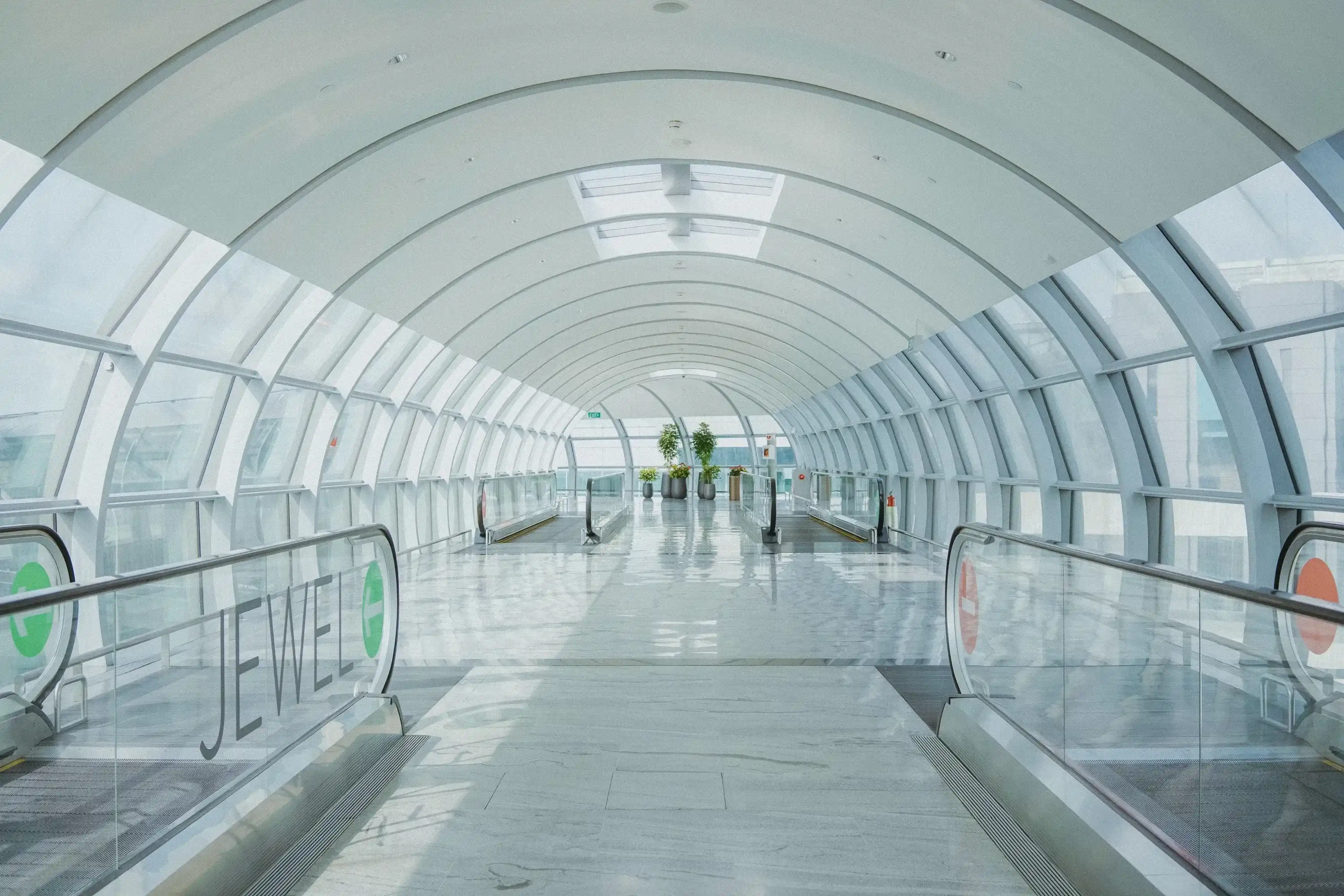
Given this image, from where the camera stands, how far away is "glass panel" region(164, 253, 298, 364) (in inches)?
558

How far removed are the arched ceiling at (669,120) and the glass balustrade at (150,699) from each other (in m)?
4.44

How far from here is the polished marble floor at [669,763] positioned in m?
4.33

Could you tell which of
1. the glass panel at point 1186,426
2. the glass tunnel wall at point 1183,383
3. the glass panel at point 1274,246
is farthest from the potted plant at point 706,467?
the glass panel at point 1274,246

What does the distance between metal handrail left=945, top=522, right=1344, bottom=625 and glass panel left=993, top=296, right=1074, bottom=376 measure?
1056cm

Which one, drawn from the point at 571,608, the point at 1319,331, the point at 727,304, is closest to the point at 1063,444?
the point at 1319,331

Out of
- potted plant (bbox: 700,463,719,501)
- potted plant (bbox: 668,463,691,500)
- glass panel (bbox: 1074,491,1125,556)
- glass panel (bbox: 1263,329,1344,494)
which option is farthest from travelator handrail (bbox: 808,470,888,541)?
potted plant (bbox: 700,463,719,501)

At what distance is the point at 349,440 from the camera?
22328 mm

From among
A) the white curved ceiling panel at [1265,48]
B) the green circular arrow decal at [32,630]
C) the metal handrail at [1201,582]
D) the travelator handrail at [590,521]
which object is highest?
the white curved ceiling panel at [1265,48]

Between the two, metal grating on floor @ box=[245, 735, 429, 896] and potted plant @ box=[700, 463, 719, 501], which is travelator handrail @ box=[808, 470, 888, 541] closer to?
metal grating on floor @ box=[245, 735, 429, 896]

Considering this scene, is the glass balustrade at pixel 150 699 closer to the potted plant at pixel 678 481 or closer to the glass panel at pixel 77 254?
the glass panel at pixel 77 254

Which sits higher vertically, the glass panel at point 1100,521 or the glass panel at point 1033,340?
the glass panel at point 1033,340

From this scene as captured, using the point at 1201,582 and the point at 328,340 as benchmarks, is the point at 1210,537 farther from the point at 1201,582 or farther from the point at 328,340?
the point at 328,340

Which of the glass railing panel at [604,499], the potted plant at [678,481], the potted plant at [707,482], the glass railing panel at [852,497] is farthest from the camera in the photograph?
the potted plant at [707,482]

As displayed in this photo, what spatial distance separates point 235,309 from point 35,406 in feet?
12.8
